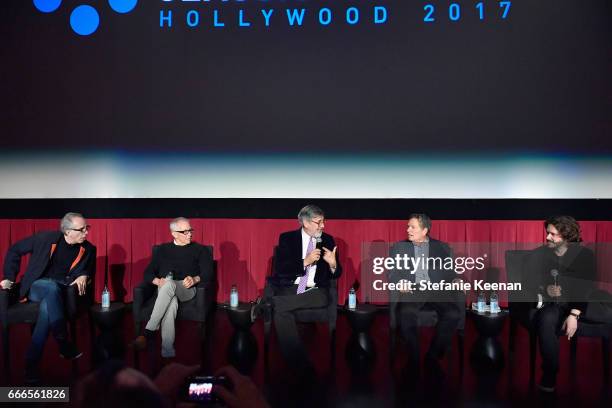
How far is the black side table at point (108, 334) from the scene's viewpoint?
385 cm

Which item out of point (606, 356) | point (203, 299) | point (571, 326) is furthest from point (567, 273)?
point (203, 299)

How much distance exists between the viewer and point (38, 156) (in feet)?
18.1

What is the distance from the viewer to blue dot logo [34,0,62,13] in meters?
5.48

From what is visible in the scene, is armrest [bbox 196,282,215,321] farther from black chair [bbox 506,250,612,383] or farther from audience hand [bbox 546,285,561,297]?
audience hand [bbox 546,285,561,297]

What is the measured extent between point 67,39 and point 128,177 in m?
1.41

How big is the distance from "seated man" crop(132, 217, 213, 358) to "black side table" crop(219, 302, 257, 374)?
0.35 metres

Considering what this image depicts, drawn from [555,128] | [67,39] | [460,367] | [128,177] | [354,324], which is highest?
[67,39]

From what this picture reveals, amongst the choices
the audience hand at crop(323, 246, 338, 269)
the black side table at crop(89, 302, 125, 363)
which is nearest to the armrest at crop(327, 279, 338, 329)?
the audience hand at crop(323, 246, 338, 269)

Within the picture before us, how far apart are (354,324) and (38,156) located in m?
3.52

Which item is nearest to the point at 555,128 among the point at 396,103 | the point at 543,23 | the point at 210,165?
the point at 543,23

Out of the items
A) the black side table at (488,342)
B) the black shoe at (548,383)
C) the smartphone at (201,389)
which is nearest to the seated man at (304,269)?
the black side table at (488,342)

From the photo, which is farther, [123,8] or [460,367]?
[123,8]

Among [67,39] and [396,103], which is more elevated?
[67,39]

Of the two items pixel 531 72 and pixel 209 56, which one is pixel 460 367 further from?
pixel 209 56
